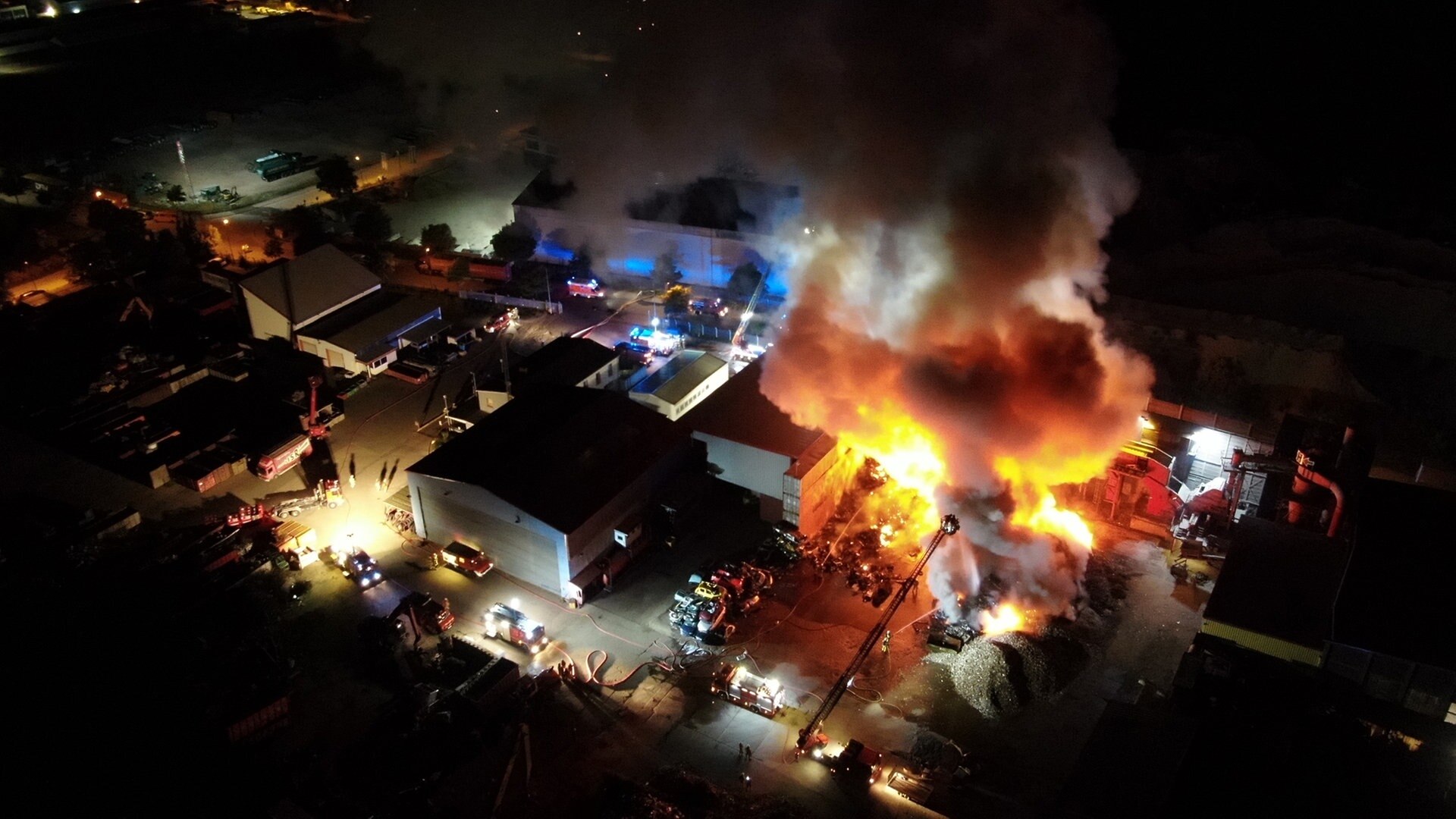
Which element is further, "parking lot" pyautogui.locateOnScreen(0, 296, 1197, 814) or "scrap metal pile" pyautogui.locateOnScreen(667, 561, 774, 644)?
"scrap metal pile" pyautogui.locateOnScreen(667, 561, 774, 644)

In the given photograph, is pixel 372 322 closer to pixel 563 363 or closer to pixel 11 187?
pixel 563 363

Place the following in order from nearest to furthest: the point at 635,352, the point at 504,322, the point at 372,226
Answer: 1. the point at 635,352
2. the point at 504,322
3. the point at 372,226

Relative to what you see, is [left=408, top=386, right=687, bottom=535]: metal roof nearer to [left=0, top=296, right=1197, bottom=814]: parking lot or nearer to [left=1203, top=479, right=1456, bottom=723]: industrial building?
[left=0, top=296, right=1197, bottom=814]: parking lot

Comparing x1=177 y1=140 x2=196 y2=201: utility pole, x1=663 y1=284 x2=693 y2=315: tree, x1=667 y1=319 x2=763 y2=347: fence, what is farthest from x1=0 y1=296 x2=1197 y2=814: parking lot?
x1=177 y1=140 x2=196 y2=201: utility pole

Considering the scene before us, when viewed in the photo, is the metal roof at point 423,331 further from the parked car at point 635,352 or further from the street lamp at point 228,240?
the street lamp at point 228,240

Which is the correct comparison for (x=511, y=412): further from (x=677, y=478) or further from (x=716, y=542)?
(x=716, y=542)

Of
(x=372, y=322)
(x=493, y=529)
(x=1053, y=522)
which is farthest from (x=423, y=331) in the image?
(x=1053, y=522)

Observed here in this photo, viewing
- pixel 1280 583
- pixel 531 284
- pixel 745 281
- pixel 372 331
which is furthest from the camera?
pixel 531 284
